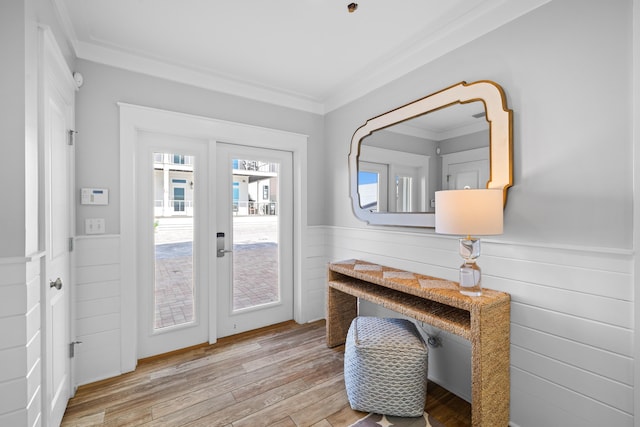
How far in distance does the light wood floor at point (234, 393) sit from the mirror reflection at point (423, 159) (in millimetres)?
1438

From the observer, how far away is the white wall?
129 centimetres

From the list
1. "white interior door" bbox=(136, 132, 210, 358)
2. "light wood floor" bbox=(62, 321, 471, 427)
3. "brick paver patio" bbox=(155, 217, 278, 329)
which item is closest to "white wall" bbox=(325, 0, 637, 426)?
"light wood floor" bbox=(62, 321, 471, 427)

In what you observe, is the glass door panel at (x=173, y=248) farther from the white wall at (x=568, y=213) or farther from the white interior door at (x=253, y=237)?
the white wall at (x=568, y=213)

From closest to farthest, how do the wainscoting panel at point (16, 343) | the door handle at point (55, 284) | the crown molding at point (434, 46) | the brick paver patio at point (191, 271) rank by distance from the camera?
the wainscoting panel at point (16, 343) → the door handle at point (55, 284) → the crown molding at point (434, 46) → the brick paver patio at point (191, 271)

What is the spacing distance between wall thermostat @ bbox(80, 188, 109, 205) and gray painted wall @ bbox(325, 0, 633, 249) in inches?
110

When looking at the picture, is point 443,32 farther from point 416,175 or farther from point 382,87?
point 416,175

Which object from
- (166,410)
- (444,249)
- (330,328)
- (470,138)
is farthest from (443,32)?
(166,410)

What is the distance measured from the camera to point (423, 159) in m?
2.21

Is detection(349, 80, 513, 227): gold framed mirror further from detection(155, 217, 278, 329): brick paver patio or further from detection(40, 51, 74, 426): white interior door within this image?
detection(40, 51, 74, 426): white interior door

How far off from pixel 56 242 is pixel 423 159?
98.8 inches

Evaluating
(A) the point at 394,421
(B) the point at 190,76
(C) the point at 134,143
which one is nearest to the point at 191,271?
(C) the point at 134,143

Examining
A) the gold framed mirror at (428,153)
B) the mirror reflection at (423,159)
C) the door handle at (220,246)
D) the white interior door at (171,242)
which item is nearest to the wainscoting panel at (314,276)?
the gold framed mirror at (428,153)

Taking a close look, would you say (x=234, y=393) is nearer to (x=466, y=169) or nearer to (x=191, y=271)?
(x=191, y=271)

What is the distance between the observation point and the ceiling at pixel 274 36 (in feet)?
5.78
